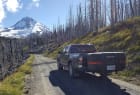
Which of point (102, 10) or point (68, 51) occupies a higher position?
point (102, 10)

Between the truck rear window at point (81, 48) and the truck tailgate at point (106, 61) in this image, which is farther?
the truck rear window at point (81, 48)

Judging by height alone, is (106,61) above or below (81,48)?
below

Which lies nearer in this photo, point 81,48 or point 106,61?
point 106,61

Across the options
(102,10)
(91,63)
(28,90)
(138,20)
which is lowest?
(28,90)

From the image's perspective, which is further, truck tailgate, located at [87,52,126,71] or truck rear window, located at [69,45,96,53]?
truck rear window, located at [69,45,96,53]

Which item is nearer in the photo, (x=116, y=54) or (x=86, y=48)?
(x=116, y=54)

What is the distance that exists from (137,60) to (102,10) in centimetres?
7130

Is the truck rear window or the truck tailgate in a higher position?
the truck rear window

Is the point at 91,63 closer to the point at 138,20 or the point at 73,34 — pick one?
the point at 138,20

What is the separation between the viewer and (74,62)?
19.1 meters

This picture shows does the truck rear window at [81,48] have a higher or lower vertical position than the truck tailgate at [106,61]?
higher

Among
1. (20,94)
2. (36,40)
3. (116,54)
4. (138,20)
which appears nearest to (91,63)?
(116,54)

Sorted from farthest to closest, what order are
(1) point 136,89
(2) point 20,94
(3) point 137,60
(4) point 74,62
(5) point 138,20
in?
(5) point 138,20 → (3) point 137,60 → (4) point 74,62 → (1) point 136,89 → (2) point 20,94

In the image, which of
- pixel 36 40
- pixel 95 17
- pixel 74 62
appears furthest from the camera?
pixel 36 40
